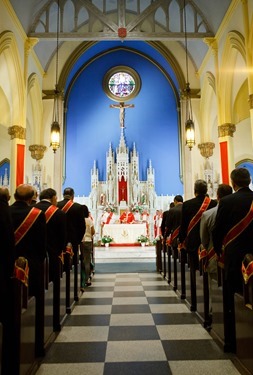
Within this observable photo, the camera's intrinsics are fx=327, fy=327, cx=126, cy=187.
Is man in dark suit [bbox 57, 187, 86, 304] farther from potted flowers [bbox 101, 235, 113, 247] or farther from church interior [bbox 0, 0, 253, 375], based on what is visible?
potted flowers [bbox 101, 235, 113, 247]

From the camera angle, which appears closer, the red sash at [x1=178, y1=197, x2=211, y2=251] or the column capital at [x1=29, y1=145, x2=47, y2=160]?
the red sash at [x1=178, y1=197, x2=211, y2=251]

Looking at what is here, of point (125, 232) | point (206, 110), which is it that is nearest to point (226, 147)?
point (206, 110)

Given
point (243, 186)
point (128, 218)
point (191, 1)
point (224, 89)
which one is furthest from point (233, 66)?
point (243, 186)

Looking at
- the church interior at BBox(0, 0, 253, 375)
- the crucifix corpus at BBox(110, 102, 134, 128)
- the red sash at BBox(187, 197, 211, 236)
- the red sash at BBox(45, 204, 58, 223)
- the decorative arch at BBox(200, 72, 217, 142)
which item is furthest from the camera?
the crucifix corpus at BBox(110, 102, 134, 128)

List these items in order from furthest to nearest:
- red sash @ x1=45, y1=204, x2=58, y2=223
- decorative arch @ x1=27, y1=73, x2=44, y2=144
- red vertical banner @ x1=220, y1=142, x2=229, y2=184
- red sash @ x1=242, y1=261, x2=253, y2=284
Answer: decorative arch @ x1=27, y1=73, x2=44, y2=144
red vertical banner @ x1=220, y1=142, x2=229, y2=184
red sash @ x1=45, y1=204, x2=58, y2=223
red sash @ x1=242, y1=261, x2=253, y2=284

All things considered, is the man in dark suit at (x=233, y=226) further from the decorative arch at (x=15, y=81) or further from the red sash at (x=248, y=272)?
the decorative arch at (x=15, y=81)

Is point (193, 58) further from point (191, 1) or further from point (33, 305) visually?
point (33, 305)

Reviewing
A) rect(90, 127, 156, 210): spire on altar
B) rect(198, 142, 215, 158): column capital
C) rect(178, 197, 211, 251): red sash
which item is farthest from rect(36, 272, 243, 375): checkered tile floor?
rect(198, 142, 215, 158): column capital

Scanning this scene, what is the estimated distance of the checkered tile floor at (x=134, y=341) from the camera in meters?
2.68

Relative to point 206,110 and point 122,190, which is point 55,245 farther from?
point 206,110

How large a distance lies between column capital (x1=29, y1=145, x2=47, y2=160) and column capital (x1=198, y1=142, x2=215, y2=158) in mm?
6439

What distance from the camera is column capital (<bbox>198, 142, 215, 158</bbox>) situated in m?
13.4

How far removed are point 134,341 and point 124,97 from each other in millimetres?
13241

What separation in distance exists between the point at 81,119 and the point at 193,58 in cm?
553
